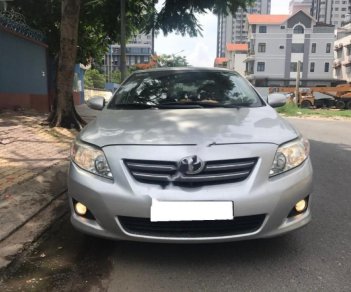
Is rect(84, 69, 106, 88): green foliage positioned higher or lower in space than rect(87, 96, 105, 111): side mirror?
lower

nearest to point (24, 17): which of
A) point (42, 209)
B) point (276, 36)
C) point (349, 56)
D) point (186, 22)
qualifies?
point (186, 22)

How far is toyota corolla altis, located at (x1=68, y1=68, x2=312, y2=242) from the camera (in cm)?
329

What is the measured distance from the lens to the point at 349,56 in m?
73.9

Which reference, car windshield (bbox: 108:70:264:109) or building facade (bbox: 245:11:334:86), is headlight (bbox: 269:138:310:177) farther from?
building facade (bbox: 245:11:334:86)

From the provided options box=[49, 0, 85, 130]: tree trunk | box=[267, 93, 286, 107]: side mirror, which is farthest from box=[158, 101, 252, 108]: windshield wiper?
box=[49, 0, 85, 130]: tree trunk

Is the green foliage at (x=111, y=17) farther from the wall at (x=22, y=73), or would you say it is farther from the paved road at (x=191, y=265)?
the paved road at (x=191, y=265)

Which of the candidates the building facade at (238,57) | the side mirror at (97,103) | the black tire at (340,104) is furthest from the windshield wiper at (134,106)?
the building facade at (238,57)

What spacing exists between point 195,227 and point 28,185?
2942 mm

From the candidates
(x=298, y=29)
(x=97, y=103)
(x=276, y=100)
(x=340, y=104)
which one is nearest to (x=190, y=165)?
(x=276, y=100)

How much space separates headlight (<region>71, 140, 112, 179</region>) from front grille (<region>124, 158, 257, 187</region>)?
0.24 m

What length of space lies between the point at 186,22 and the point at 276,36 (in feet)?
190

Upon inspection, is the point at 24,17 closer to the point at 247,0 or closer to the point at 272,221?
the point at 247,0

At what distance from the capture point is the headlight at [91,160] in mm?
3506

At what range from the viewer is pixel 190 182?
3320 millimetres
